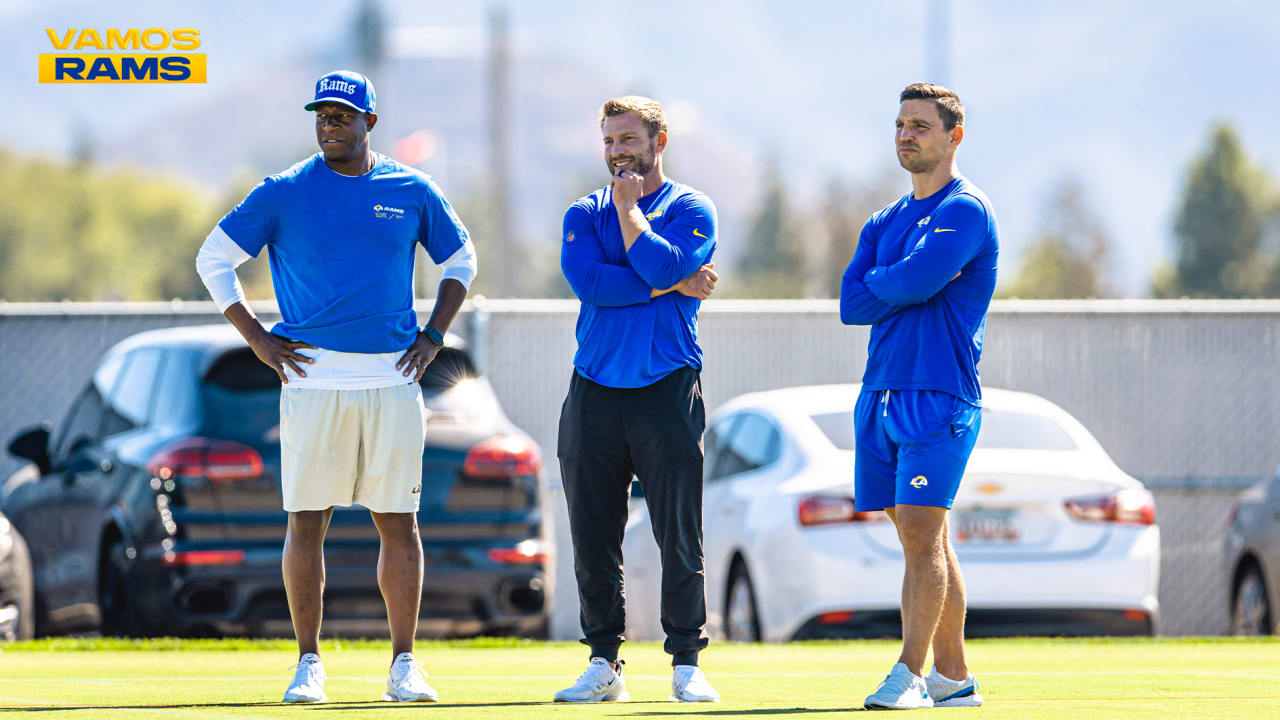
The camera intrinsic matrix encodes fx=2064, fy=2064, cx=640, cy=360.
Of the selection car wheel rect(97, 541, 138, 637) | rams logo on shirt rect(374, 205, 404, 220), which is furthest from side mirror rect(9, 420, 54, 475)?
rams logo on shirt rect(374, 205, 404, 220)

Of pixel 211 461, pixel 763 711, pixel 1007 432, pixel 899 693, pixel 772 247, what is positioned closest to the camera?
pixel 899 693

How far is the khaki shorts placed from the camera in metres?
6.87

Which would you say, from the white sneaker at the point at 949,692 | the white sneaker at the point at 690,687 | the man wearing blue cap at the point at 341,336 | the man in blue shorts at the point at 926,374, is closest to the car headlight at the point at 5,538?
the man wearing blue cap at the point at 341,336

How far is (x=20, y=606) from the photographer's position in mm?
10586

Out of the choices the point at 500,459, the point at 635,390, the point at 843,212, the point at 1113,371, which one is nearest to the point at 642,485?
the point at 635,390

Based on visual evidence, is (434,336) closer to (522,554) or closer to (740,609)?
(522,554)

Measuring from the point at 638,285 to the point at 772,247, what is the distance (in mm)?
144079

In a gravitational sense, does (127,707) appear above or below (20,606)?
above

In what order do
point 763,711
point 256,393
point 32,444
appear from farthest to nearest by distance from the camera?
point 32,444
point 256,393
point 763,711

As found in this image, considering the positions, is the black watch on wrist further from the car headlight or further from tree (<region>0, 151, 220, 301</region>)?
tree (<region>0, 151, 220, 301</region>)

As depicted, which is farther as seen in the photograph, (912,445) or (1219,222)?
(1219,222)

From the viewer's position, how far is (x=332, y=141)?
682cm

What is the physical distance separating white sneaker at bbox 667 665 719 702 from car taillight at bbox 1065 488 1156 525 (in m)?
3.95

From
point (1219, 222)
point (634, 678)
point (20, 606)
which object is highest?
point (1219, 222)
